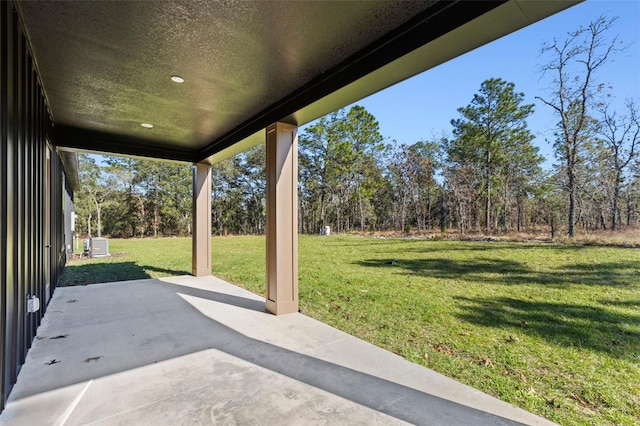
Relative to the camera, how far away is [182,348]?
2.76 metres

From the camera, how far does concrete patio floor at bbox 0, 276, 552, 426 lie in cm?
178

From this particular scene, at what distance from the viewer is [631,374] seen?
2.36 metres

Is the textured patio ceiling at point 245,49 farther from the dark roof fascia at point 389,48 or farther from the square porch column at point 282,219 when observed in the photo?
the square porch column at point 282,219

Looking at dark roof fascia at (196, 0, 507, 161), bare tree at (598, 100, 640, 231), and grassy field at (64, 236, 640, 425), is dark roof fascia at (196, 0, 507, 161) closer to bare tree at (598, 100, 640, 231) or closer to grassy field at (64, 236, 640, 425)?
grassy field at (64, 236, 640, 425)

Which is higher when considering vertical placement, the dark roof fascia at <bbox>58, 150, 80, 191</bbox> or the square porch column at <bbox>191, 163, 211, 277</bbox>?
the dark roof fascia at <bbox>58, 150, 80, 191</bbox>

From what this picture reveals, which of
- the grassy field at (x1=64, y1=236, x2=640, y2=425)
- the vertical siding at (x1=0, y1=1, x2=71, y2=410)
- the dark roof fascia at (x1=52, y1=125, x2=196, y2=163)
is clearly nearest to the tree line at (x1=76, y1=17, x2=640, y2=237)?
the grassy field at (x1=64, y1=236, x2=640, y2=425)

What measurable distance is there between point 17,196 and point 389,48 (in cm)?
305

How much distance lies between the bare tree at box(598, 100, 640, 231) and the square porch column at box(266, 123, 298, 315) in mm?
11637

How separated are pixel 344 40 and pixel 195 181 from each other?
192 inches

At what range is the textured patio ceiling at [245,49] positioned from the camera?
75.8 inches

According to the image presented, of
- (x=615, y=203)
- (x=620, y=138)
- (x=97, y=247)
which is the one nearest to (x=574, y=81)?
(x=620, y=138)

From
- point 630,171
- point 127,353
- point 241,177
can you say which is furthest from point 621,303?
point 241,177

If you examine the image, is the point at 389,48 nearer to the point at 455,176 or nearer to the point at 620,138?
the point at 620,138

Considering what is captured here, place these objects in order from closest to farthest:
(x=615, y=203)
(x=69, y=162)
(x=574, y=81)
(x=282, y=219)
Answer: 1. (x=282, y=219)
2. (x=69, y=162)
3. (x=574, y=81)
4. (x=615, y=203)
